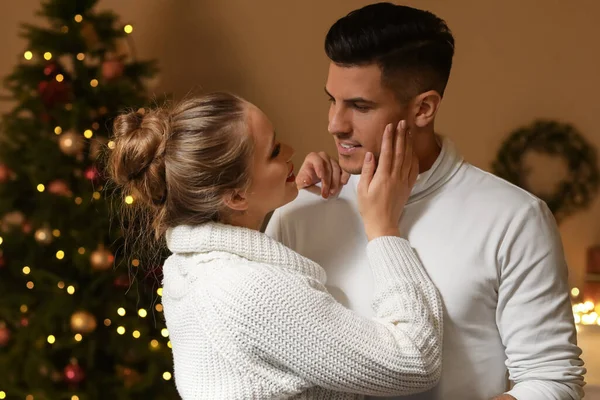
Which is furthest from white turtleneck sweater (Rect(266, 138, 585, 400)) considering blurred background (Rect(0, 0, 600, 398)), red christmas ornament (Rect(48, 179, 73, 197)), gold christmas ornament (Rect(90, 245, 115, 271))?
blurred background (Rect(0, 0, 600, 398))

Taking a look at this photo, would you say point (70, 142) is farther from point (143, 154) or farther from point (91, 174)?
point (143, 154)

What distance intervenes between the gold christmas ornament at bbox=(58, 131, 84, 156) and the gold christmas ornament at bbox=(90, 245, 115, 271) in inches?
17.3

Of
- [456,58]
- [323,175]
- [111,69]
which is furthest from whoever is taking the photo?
[456,58]

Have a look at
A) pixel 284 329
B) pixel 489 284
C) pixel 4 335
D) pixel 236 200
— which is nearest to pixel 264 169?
pixel 236 200

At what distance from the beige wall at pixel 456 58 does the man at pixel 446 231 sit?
3.01 m

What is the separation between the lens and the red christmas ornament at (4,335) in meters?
3.68

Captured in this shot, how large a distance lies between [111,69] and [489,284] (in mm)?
2419

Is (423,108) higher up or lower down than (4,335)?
higher up

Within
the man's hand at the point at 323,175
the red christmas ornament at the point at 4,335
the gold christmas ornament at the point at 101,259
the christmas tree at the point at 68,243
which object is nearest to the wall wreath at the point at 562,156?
the christmas tree at the point at 68,243

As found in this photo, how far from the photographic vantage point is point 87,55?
373 cm

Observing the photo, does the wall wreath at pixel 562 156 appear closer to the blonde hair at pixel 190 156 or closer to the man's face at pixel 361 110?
the man's face at pixel 361 110

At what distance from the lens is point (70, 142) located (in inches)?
141

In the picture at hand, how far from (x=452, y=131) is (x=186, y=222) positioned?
3.62 meters

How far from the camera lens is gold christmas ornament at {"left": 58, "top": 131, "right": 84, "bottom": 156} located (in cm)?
357
